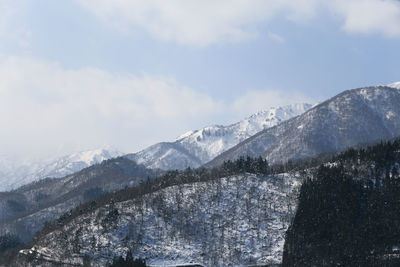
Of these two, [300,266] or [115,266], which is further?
[300,266]

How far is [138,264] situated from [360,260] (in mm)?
81623

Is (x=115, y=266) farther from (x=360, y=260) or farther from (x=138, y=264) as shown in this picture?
(x=360, y=260)

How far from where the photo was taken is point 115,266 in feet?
587

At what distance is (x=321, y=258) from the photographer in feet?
654

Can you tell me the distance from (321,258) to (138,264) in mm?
70490

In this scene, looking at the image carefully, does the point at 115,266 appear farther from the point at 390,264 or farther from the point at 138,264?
the point at 390,264

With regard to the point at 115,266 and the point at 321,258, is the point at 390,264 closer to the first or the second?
the point at 321,258

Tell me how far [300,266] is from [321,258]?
9.15 m

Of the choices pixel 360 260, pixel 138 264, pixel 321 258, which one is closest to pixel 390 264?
pixel 360 260

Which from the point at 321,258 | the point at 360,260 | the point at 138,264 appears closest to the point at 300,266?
the point at 321,258

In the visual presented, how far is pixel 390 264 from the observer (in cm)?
18338

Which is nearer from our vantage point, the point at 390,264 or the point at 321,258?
the point at 390,264

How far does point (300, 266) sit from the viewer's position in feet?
647

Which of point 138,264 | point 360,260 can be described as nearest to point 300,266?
point 360,260
